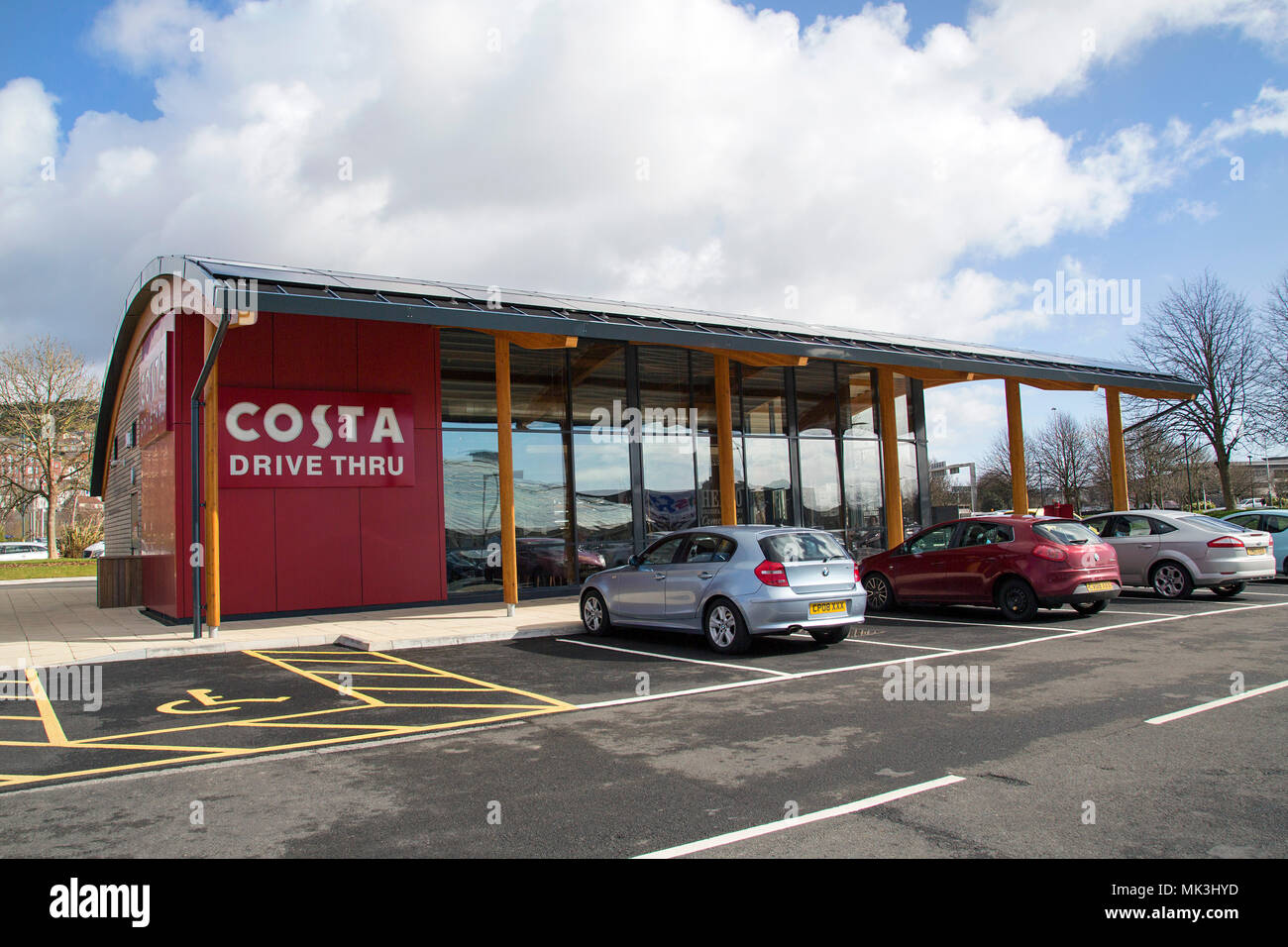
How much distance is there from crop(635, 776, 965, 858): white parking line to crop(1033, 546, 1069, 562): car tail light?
24.8ft

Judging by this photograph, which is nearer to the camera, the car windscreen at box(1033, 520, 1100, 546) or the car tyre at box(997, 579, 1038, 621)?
the car windscreen at box(1033, 520, 1100, 546)

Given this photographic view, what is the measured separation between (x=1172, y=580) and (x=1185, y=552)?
57cm

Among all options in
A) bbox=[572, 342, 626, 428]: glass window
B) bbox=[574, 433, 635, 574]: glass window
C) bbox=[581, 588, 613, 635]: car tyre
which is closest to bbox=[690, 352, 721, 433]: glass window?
bbox=[572, 342, 626, 428]: glass window

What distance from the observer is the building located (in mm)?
13594

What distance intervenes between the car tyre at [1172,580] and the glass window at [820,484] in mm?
7657

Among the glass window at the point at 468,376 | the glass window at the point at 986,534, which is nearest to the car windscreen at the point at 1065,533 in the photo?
the glass window at the point at 986,534

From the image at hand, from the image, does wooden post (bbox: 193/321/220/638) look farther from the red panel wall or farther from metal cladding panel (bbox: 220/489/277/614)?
the red panel wall

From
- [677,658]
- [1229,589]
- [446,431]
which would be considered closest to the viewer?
[677,658]

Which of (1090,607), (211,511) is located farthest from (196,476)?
(1090,607)

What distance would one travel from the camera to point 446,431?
1584cm

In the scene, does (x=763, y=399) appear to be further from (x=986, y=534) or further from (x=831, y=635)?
(x=831, y=635)

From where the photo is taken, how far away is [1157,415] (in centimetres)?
2950

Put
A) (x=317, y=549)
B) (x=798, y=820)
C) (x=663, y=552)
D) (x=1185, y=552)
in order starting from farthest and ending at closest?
1. (x=317, y=549)
2. (x=1185, y=552)
3. (x=663, y=552)
4. (x=798, y=820)
